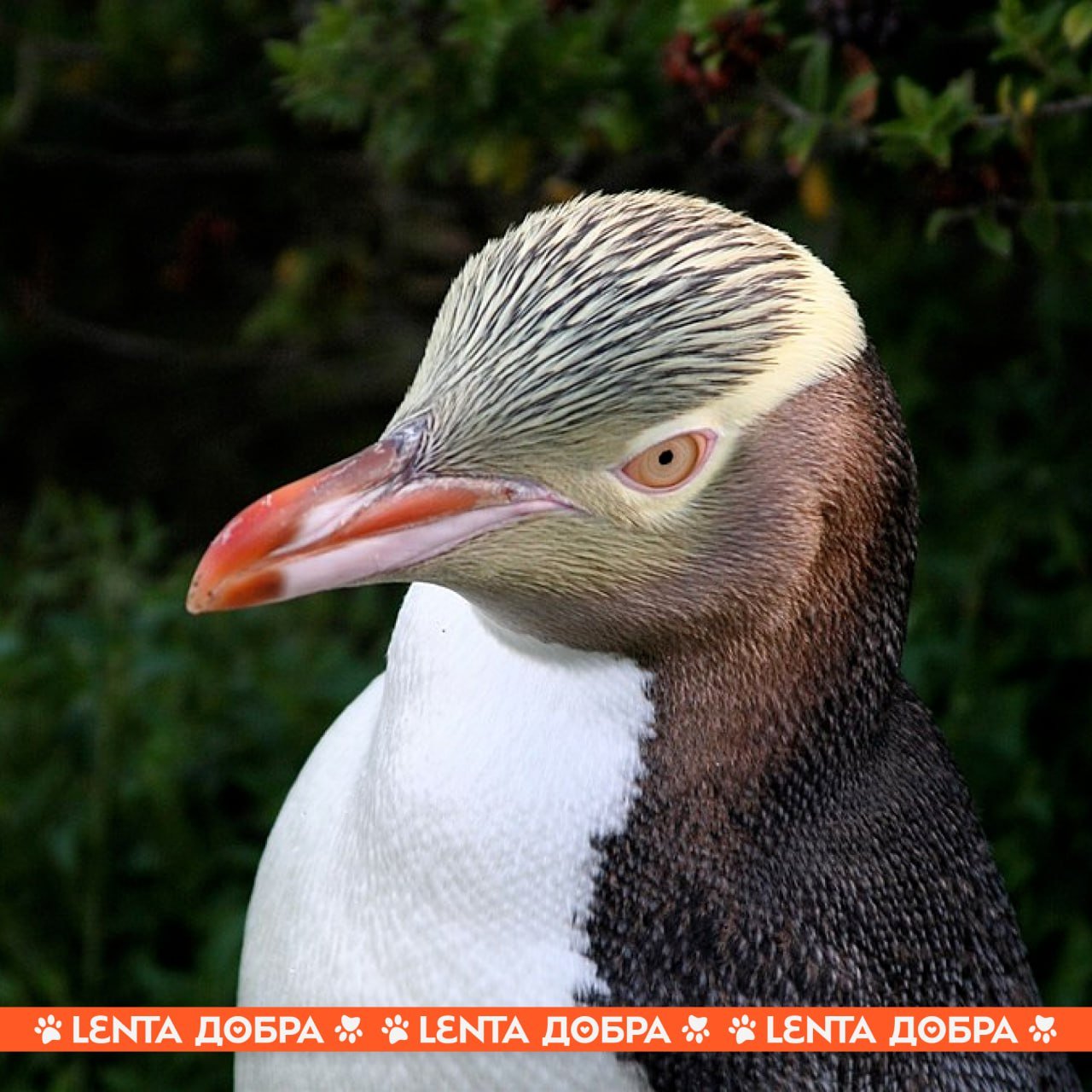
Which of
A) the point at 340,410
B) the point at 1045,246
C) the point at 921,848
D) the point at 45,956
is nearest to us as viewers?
the point at 921,848

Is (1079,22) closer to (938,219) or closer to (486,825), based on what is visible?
(938,219)

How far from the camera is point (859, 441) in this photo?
1482 millimetres

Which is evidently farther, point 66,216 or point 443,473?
point 66,216

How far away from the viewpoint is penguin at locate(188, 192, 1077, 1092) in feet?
4.70

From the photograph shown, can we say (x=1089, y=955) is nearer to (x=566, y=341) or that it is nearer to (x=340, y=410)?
(x=566, y=341)

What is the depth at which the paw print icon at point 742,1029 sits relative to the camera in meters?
1.52

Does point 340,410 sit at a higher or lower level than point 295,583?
lower

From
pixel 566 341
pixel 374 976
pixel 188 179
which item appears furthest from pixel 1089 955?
pixel 188 179

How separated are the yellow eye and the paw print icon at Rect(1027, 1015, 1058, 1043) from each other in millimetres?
649

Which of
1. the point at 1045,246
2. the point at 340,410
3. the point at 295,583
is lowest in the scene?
the point at 340,410

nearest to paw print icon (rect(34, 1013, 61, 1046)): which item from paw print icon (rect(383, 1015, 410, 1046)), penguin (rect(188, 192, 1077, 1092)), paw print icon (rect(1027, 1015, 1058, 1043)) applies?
penguin (rect(188, 192, 1077, 1092))

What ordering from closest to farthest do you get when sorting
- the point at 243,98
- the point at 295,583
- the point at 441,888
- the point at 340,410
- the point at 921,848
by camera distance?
1. the point at 295,583
2. the point at 441,888
3. the point at 921,848
4. the point at 243,98
5. the point at 340,410

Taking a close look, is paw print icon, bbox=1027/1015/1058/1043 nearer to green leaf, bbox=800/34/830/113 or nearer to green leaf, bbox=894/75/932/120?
green leaf, bbox=894/75/932/120

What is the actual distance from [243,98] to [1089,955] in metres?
2.20
